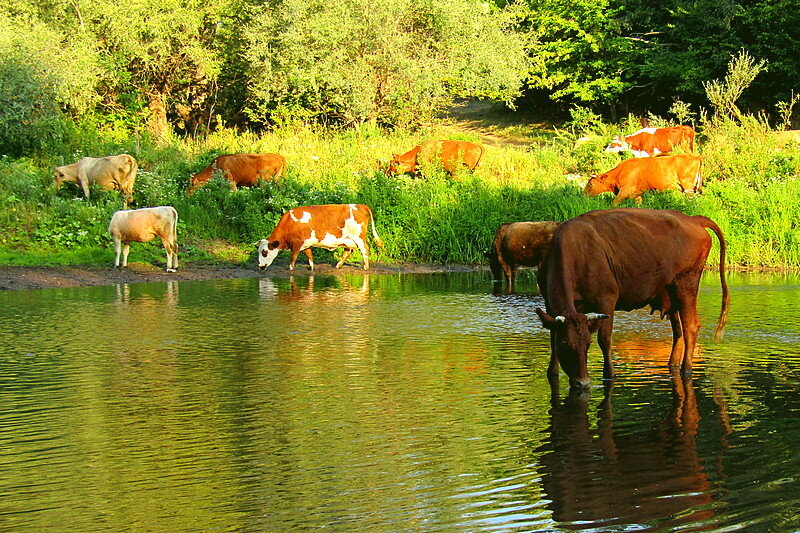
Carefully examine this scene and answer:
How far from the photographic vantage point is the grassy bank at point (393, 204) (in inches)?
830

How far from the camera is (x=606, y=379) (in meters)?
8.77

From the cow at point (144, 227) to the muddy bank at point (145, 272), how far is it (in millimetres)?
452

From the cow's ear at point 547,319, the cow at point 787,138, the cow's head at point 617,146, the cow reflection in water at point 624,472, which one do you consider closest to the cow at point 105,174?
the cow's head at point 617,146

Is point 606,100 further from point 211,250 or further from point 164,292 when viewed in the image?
point 164,292

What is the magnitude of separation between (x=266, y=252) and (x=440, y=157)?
7.34 m

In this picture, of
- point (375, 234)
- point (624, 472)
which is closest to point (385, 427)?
point (624, 472)

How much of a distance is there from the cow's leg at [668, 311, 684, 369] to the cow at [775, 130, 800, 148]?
61.6ft

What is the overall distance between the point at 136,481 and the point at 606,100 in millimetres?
36939

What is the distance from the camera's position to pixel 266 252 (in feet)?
66.9

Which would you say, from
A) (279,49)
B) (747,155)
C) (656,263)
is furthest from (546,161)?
(656,263)

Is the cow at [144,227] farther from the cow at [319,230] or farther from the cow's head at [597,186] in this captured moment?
the cow's head at [597,186]

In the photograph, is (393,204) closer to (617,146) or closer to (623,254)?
(617,146)

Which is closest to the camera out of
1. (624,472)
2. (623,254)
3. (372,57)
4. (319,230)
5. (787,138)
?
(624,472)

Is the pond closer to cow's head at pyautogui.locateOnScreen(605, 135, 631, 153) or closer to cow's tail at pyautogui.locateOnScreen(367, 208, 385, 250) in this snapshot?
cow's tail at pyautogui.locateOnScreen(367, 208, 385, 250)
